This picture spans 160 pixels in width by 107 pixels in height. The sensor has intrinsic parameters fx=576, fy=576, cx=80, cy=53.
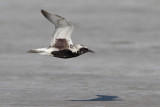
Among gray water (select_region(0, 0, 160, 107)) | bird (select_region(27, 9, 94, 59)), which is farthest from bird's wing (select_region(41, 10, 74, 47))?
gray water (select_region(0, 0, 160, 107))

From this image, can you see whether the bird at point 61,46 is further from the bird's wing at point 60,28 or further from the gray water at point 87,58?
the gray water at point 87,58

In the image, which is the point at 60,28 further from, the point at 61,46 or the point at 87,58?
the point at 87,58

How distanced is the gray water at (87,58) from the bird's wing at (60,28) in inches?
47.4

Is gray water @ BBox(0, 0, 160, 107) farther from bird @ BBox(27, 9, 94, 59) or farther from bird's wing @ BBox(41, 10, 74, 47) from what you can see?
bird's wing @ BBox(41, 10, 74, 47)

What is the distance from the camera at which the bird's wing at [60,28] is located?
1123cm

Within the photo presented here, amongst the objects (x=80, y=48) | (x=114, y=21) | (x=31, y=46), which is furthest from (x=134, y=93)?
(x=114, y=21)

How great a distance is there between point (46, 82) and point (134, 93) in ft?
7.31

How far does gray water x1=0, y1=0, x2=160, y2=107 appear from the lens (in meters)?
11.9

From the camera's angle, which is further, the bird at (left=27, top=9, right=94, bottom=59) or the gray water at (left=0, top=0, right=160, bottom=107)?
the gray water at (left=0, top=0, right=160, bottom=107)

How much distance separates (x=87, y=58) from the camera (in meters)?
16.5

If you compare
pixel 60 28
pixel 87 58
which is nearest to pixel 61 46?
pixel 60 28

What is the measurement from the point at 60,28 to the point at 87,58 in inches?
201

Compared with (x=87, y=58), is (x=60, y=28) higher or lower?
lower

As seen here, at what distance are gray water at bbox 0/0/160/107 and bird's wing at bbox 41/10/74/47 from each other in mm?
1203
